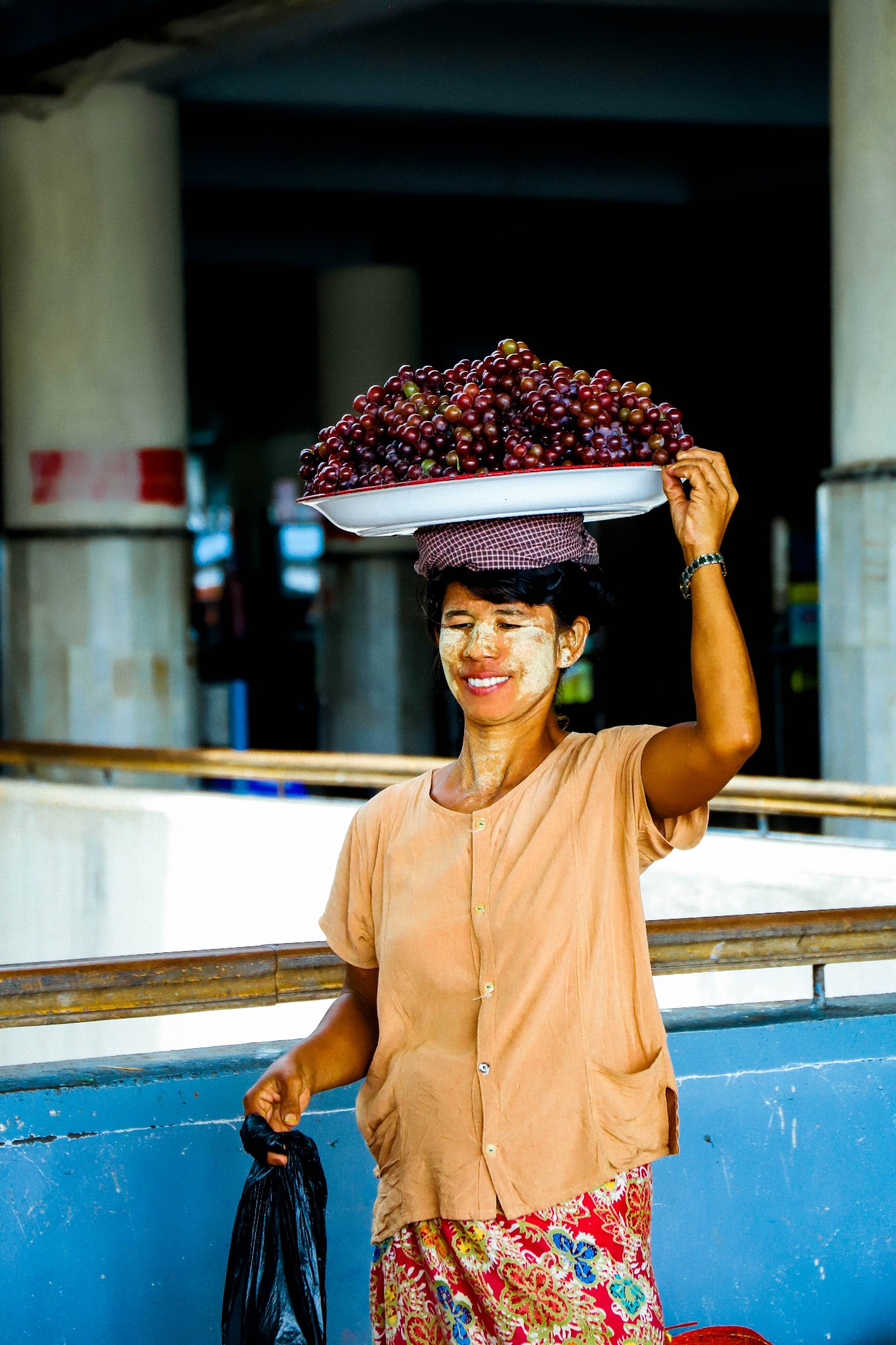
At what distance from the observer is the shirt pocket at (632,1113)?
5.43 feet

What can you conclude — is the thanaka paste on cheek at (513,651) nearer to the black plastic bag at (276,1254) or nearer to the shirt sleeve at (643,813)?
the shirt sleeve at (643,813)

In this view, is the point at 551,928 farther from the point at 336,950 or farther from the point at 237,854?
the point at 237,854

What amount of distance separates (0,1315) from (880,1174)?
4.80ft

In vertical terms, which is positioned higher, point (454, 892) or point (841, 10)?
point (841, 10)

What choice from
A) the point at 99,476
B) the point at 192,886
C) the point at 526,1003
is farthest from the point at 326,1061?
the point at 99,476

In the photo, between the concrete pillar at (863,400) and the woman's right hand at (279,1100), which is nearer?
the woman's right hand at (279,1100)

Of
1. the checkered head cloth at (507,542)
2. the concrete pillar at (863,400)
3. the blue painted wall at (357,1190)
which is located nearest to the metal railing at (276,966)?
the blue painted wall at (357,1190)

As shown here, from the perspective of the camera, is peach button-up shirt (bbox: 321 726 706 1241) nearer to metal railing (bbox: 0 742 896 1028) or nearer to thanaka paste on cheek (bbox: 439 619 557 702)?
thanaka paste on cheek (bbox: 439 619 557 702)

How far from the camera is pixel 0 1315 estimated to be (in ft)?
7.04

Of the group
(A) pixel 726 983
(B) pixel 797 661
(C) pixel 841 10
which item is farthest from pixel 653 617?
(A) pixel 726 983

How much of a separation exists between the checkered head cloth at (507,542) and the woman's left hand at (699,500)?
5.9 inches

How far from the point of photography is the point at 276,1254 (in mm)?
1722

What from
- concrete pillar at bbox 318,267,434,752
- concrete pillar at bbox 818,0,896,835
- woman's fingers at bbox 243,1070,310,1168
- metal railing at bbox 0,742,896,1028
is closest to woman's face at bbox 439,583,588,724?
woman's fingers at bbox 243,1070,310,1168

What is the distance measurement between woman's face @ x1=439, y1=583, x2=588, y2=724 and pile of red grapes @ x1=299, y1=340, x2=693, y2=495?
17cm
